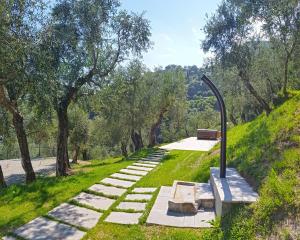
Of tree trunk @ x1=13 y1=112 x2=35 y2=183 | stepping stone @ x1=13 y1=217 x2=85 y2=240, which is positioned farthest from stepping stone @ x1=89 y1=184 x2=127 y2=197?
tree trunk @ x1=13 y1=112 x2=35 y2=183

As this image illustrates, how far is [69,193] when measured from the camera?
436 inches

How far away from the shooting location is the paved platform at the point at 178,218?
26.0 ft

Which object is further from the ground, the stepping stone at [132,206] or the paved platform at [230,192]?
the paved platform at [230,192]

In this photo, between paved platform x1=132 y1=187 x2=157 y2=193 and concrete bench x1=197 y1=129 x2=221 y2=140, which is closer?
paved platform x1=132 y1=187 x2=157 y2=193

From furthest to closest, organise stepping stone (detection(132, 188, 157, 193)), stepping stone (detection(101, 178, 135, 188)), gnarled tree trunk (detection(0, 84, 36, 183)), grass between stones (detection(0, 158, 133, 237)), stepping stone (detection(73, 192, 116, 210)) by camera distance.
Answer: gnarled tree trunk (detection(0, 84, 36, 183)), stepping stone (detection(101, 178, 135, 188)), stepping stone (detection(132, 188, 157, 193)), stepping stone (detection(73, 192, 116, 210)), grass between stones (detection(0, 158, 133, 237))

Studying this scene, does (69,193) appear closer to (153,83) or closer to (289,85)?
(289,85)

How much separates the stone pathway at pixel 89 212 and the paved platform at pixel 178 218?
0.40 metres

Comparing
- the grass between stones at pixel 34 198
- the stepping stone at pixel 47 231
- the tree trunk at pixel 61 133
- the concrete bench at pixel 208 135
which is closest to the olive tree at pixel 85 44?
the tree trunk at pixel 61 133

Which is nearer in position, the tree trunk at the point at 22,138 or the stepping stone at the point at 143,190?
the stepping stone at the point at 143,190

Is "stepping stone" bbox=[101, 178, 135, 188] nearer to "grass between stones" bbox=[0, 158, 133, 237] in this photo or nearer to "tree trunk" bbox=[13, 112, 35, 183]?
"grass between stones" bbox=[0, 158, 133, 237]

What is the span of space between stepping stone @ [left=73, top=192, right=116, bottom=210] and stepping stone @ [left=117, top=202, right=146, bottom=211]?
1.20 feet

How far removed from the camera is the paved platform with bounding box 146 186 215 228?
7919 mm

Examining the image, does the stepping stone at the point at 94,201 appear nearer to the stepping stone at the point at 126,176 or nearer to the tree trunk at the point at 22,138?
the stepping stone at the point at 126,176

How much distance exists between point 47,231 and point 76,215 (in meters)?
1.15
